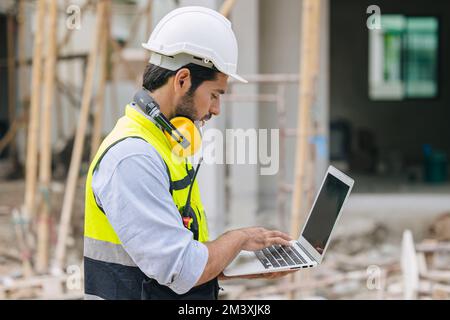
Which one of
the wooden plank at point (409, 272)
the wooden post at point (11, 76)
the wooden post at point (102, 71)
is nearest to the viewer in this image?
the wooden plank at point (409, 272)

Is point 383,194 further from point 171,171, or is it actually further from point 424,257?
point 171,171

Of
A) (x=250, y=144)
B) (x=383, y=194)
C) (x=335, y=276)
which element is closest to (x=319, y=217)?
(x=250, y=144)

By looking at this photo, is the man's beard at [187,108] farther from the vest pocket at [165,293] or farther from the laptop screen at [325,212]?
the laptop screen at [325,212]

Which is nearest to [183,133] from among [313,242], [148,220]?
[148,220]

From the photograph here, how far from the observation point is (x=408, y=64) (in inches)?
497

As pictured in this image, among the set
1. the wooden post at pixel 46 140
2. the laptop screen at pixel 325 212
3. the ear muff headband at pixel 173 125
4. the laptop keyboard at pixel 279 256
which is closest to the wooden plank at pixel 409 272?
the wooden post at pixel 46 140

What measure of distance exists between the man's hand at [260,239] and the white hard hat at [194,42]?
0.40 m

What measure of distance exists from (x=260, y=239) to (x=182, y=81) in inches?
17.5

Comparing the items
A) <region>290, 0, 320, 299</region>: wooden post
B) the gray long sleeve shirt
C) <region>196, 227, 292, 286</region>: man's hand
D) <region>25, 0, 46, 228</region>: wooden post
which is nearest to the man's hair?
the gray long sleeve shirt

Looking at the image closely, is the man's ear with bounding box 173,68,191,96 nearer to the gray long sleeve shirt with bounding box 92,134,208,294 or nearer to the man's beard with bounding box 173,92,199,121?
the man's beard with bounding box 173,92,199,121

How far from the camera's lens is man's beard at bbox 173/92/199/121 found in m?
1.81

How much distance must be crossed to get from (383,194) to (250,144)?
534 centimetres

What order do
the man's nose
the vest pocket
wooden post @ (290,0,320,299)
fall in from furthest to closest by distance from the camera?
wooden post @ (290,0,320,299) → the man's nose → the vest pocket

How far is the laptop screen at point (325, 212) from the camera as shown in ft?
7.05
